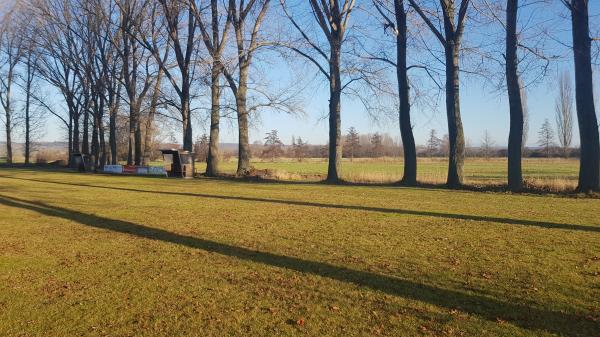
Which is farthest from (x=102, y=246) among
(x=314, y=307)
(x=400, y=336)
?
(x=400, y=336)

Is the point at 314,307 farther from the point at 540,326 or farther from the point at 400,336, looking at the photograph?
the point at 540,326

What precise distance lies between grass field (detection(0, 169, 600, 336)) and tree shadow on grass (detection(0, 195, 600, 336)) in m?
0.02

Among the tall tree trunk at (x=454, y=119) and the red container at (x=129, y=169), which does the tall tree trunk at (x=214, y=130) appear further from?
the tall tree trunk at (x=454, y=119)

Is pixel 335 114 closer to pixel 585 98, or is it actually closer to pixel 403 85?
pixel 403 85

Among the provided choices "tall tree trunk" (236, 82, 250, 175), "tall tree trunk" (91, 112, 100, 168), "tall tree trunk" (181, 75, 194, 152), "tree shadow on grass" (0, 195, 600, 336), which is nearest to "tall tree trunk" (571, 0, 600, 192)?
"tree shadow on grass" (0, 195, 600, 336)

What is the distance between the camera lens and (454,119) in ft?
69.8

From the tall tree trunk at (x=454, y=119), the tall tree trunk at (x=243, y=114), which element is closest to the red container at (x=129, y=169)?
the tall tree trunk at (x=243, y=114)

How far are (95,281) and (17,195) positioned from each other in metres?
13.9

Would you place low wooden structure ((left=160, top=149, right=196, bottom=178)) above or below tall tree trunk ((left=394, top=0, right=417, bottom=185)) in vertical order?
below

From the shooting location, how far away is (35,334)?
4.41 meters

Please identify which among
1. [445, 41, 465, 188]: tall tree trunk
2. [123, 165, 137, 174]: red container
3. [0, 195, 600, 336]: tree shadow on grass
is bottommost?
[0, 195, 600, 336]: tree shadow on grass

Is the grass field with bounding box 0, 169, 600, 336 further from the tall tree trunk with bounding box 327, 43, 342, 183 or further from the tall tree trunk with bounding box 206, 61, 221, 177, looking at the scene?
the tall tree trunk with bounding box 206, 61, 221, 177

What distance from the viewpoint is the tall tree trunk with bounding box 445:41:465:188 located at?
69.0ft

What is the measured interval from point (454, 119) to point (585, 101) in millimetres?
5185
